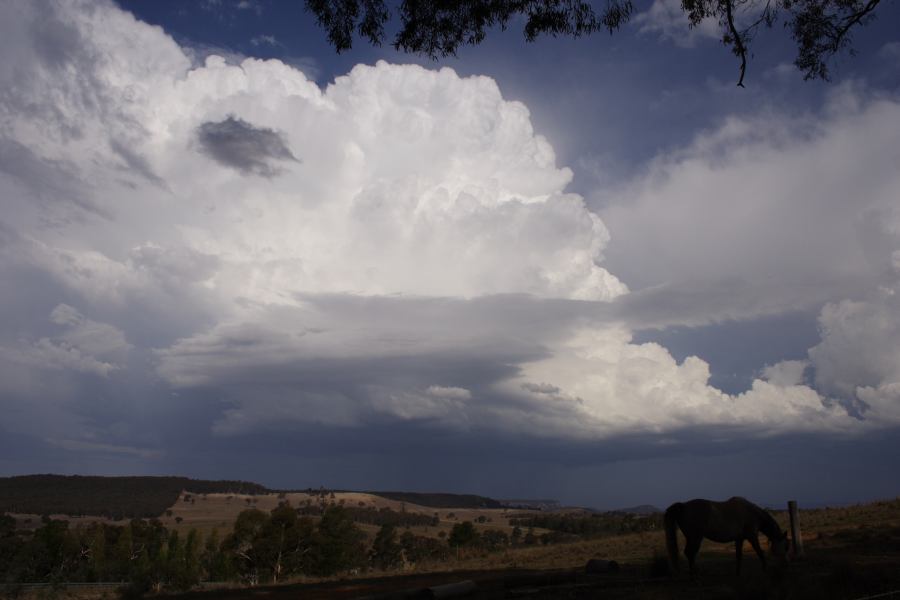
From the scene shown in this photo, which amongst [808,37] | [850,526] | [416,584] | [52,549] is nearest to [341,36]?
[808,37]

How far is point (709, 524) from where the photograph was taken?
46.2 ft

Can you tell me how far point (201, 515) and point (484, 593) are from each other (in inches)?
7438

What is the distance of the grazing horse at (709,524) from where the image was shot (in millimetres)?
13984

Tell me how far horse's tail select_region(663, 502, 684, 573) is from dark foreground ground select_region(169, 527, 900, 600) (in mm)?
444

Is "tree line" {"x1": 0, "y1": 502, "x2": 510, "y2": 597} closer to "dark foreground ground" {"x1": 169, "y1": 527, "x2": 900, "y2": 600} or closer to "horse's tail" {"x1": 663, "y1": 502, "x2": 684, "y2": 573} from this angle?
"dark foreground ground" {"x1": 169, "y1": 527, "x2": 900, "y2": 600}

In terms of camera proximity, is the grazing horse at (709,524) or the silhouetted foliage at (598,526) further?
the silhouetted foliage at (598,526)

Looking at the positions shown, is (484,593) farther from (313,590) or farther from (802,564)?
(802,564)

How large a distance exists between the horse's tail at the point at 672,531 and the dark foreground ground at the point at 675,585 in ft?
1.46

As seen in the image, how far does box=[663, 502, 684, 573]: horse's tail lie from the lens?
1399 centimetres

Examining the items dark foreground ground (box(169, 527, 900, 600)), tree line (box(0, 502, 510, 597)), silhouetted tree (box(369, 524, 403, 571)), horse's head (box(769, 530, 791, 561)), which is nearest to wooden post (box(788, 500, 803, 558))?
dark foreground ground (box(169, 527, 900, 600))

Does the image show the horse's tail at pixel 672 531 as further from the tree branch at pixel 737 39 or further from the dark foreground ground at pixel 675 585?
the tree branch at pixel 737 39

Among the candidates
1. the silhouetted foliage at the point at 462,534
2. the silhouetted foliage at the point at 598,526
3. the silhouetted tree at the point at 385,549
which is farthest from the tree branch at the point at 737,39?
the silhouetted tree at the point at 385,549

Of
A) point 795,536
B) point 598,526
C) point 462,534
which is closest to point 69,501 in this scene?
point 462,534

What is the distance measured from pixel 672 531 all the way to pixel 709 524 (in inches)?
31.1
